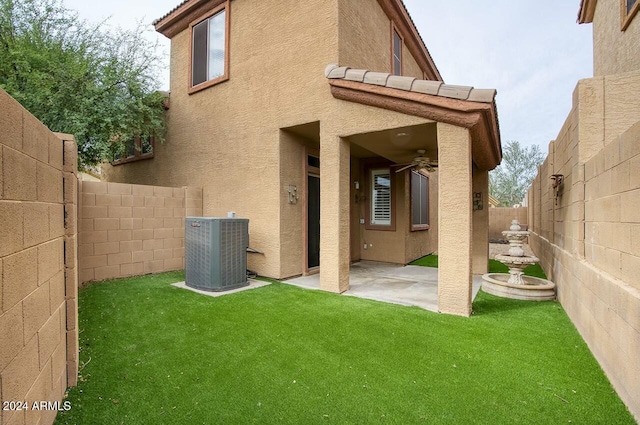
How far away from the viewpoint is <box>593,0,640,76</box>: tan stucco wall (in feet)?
17.1

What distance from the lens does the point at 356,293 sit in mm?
5418

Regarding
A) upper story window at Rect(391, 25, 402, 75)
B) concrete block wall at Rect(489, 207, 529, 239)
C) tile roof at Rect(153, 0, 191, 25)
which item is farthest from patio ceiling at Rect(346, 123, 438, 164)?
concrete block wall at Rect(489, 207, 529, 239)

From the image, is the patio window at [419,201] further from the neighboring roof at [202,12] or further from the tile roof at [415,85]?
the tile roof at [415,85]

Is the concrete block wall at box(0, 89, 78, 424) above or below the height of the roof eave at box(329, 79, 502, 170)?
below

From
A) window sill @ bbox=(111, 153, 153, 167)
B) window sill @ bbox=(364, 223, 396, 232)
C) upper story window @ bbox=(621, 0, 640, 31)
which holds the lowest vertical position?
window sill @ bbox=(364, 223, 396, 232)

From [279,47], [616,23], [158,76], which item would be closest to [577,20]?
Result: [616,23]

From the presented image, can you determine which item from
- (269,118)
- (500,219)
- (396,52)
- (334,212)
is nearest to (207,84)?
(269,118)

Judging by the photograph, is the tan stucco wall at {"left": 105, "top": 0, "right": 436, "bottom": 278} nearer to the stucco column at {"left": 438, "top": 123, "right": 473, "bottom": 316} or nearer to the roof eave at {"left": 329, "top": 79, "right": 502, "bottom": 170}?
the roof eave at {"left": 329, "top": 79, "right": 502, "bottom": 170}

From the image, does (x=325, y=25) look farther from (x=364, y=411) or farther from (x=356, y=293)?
(x=364, y=411)

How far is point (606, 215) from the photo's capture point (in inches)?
120

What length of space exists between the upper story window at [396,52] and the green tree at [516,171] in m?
26.1

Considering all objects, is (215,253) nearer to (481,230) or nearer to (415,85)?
(415,85)

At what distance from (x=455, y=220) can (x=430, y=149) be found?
271cm

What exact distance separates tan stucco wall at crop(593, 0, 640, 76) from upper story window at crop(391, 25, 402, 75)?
4.20 m
